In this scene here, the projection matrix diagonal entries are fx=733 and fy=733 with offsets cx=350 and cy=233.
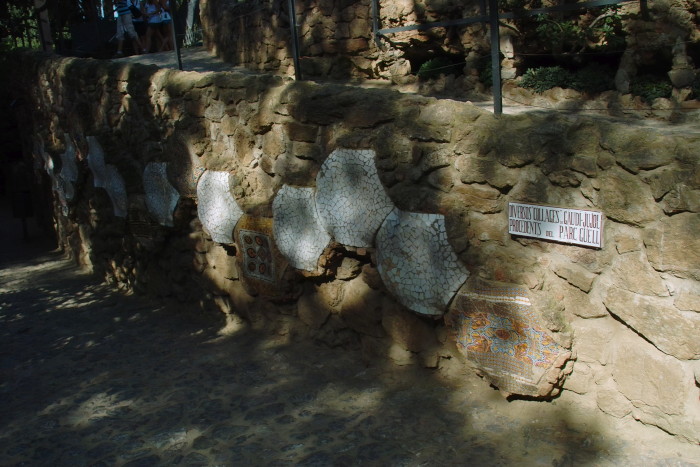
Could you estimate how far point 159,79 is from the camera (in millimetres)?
5652

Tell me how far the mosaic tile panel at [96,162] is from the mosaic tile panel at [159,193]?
0.88 m

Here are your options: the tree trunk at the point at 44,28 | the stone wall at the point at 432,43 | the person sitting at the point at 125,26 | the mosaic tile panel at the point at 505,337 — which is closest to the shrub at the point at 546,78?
the stone wall at the point at 432,43

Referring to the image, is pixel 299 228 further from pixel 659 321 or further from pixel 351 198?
pixel 659 321

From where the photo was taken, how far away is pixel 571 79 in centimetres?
496

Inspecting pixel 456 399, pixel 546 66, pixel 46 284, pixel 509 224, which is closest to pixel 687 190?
pixel 509 224

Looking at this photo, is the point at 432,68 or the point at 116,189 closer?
the point at 432,68

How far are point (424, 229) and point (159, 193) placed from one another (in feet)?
8.89

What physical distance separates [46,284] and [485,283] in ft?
17.4

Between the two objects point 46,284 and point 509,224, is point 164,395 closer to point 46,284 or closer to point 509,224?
point 509,224

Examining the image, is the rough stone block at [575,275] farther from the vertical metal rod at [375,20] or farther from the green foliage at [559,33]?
the vertical metal rod at [375,20]

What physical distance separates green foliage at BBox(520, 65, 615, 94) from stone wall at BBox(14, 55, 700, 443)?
57.8 inches

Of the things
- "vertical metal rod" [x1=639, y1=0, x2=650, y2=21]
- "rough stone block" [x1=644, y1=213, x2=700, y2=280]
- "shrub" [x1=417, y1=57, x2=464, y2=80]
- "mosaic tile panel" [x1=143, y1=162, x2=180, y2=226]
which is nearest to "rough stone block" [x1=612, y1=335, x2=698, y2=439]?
"rough stone block" [x1=644, y1=213, x2=700, y2=280]

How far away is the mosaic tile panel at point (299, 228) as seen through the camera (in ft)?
14.3

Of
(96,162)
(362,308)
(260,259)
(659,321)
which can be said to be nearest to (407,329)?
(362,308)
